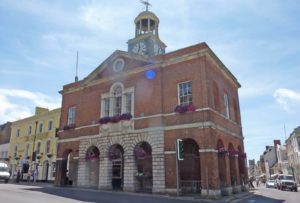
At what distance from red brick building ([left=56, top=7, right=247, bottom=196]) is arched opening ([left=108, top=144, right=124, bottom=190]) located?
9 centimetres

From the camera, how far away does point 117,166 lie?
23.4 m

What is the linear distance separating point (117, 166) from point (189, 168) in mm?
6849

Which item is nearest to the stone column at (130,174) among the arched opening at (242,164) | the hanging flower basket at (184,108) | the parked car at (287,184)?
the hanging flower basket at (184,108)

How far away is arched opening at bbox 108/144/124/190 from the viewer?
22312 mm

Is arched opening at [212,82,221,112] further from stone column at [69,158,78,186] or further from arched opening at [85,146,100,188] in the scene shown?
stone column at [69,158,78,186]

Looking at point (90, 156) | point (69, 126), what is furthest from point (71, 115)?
point (90, 156)

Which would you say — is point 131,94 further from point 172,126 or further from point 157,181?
point 157,181

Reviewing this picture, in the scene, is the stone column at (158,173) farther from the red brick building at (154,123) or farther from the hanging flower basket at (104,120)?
the hanging flower basket at (104,120)

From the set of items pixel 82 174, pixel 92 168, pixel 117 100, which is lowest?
pixel 82 174

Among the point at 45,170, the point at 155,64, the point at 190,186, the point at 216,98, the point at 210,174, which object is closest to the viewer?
the point at 210,174

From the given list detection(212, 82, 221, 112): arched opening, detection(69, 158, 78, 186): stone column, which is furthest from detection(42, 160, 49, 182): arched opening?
detection(212, 82, 221, 112): arched opening

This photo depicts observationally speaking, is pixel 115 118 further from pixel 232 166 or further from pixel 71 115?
pixel 232 166

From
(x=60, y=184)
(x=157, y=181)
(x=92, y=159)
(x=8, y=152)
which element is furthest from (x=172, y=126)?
(x=8, y=152)

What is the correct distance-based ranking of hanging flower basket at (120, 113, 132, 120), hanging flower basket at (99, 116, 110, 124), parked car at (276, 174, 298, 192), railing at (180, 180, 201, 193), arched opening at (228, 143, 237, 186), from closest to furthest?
railing at (180, 180, 201, 193) → arched opening at (228, 143, 237, 186) → hanging flower basket at (120, 113, 132, 120) → hanging flower basket at (99, 116, 110, 124) → parked car at (276, 174, 298, 192)
